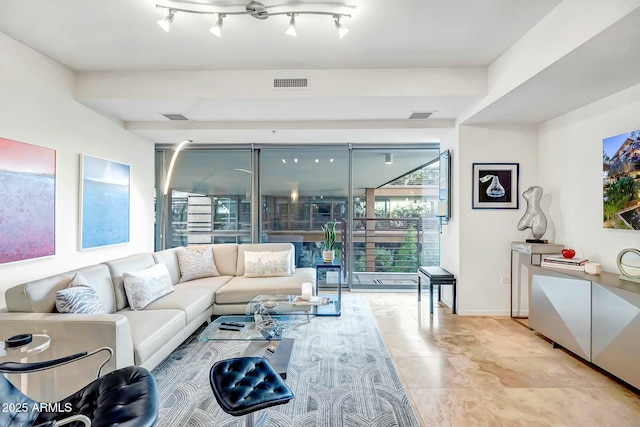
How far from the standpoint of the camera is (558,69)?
2.46 meters

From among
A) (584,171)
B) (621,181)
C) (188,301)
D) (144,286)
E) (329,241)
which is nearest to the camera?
(621,181)

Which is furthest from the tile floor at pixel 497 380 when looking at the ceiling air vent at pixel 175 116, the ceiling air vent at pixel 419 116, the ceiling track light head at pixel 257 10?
the ceiling air vent at pixel 175 116

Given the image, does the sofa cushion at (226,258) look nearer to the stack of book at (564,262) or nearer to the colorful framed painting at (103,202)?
the colorful framed painting at (103,202)

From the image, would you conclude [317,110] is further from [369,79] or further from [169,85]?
[169,85]

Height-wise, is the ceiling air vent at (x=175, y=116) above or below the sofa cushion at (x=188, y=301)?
above

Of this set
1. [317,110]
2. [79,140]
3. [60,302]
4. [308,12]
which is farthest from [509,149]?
[79,140]

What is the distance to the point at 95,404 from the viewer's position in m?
1.53

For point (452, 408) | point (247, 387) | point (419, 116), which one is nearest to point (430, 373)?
point (452, 408)

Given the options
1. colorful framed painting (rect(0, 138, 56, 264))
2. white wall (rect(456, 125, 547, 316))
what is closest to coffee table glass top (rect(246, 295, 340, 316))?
white wall (rect(456, 125, 547, 316))

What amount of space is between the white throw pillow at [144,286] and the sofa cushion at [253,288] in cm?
64

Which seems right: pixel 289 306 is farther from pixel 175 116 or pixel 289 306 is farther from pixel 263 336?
pixel 175 116

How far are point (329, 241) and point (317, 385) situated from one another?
→ 2.50 meters

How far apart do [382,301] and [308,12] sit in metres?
3.81

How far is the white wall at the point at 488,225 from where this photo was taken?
398 centimetres
